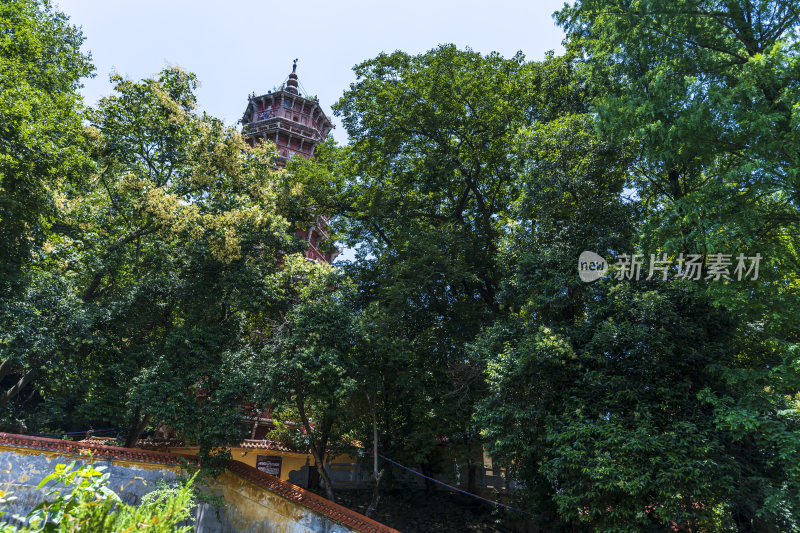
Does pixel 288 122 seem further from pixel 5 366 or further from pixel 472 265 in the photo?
pixel 5 366

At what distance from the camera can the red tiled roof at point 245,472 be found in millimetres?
11047

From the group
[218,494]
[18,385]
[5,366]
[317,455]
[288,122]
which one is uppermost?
[288,122]

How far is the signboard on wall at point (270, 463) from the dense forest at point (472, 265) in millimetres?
2550

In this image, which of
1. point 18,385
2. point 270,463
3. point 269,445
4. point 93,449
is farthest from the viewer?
point 270,463

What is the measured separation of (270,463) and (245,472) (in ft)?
17.8

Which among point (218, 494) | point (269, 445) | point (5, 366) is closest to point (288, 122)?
point (269, 445)

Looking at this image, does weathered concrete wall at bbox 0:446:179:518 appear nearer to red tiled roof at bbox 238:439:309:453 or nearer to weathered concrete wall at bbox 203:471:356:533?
weathered concrete wall at bbox 203:471:356:533

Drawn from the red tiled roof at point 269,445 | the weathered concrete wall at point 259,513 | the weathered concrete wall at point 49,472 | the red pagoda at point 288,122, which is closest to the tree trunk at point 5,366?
the weathered concrete wall at point 49,472

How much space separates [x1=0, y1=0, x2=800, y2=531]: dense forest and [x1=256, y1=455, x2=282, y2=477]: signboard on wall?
255cm

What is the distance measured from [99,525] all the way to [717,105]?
10252 mm

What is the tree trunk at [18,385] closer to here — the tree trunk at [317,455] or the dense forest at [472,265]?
the dense forest at [472,265]

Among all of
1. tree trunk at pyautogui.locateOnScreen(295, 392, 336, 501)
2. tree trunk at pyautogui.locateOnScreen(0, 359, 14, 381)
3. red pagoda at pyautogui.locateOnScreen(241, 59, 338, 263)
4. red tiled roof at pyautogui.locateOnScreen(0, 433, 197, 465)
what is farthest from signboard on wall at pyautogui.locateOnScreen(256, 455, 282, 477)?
red pagoda at pyautogui.locateOnScreen(241, 59, 338, 263)

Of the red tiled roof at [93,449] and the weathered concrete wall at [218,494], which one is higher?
the red tiled roof at [93,449]

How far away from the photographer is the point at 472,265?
52.3ft
